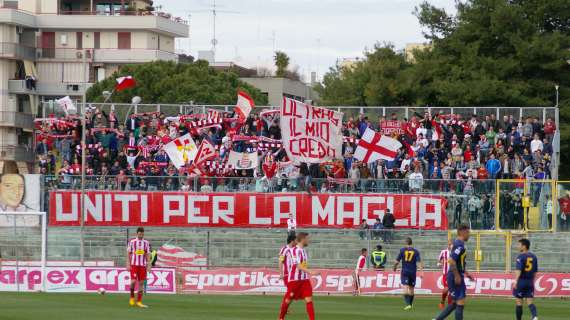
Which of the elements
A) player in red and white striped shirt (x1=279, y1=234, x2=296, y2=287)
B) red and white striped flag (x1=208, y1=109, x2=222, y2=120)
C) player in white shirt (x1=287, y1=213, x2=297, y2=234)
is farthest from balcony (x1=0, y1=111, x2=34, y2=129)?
player in red and white striped shirt (x1=279, y1=234, x2=296, y2=287)

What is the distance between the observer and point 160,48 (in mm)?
103250

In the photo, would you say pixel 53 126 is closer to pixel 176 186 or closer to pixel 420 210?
pixel 176 186

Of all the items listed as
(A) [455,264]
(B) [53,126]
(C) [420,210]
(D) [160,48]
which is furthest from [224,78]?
(A) [455,264]

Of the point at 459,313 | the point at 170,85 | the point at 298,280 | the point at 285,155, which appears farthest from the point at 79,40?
the point at 459,313

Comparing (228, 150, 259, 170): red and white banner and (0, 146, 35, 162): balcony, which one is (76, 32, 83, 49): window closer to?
(0, 146, 35, 162): balcony

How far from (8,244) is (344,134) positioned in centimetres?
1427

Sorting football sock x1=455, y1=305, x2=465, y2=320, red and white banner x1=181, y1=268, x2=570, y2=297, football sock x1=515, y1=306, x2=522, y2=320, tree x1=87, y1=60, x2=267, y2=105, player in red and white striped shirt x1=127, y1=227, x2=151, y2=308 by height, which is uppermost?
tree x1=87, y1=60, x2=267, y2=105

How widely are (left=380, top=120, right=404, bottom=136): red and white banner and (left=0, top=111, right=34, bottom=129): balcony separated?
45.8m

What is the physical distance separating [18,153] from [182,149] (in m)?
42.9

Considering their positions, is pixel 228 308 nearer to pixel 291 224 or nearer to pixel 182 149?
pixel 291 224

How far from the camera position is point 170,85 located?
8988 centimetres

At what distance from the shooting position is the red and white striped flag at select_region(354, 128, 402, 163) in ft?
163

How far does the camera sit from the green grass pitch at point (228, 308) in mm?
32062

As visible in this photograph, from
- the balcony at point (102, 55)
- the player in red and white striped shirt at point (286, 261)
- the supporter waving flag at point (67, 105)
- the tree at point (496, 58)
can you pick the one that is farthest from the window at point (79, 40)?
the player in red and white striped shirt at point (286, 261)
